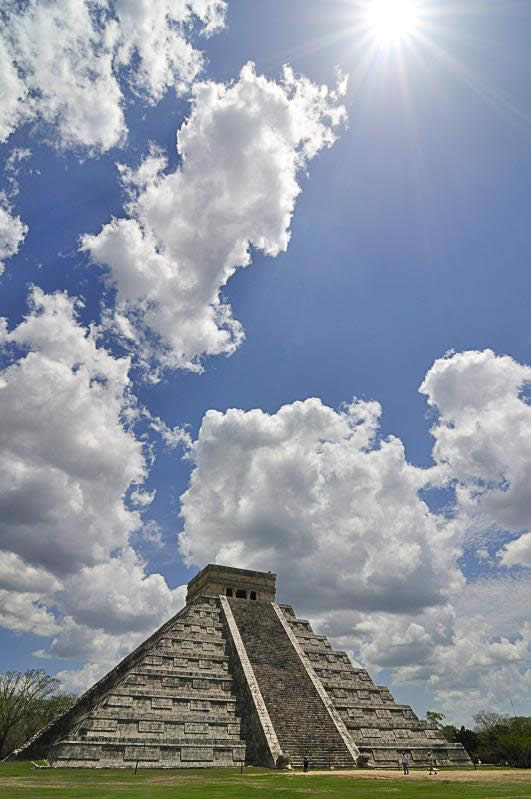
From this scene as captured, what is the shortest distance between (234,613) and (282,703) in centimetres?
992

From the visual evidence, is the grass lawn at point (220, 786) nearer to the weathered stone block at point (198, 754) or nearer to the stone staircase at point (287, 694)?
the weathered stone block at point (198, 754)

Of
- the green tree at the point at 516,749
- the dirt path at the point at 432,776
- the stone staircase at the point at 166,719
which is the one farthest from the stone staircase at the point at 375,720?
the stone staircase at the point at 166,719

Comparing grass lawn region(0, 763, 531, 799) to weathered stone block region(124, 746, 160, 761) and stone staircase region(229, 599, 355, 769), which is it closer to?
weathered stone block region(124, 746, 160, 761)

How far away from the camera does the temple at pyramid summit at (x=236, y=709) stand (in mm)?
22594

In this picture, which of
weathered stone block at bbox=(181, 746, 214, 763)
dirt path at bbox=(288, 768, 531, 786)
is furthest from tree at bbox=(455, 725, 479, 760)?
weathered stone block at bbox=(181, 746, 214, 763)

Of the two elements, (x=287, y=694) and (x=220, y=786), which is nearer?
(x=220, y=786)

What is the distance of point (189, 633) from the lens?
32219 millimetres

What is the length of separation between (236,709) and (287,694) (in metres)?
3.07

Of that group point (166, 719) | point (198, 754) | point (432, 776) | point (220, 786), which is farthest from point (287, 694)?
point (220, 786)

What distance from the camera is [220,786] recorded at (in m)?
15.5

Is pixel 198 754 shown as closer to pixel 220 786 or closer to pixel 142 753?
pixel 142 753

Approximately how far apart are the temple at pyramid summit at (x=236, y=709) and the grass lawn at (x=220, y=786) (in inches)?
76.0

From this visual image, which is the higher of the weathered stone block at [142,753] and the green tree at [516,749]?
the weathered stone block at [142,753]

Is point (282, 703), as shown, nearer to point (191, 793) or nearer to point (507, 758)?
point (191, 793)
